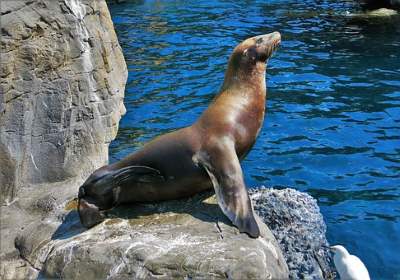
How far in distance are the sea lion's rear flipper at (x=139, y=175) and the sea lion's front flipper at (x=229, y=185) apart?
0.36 m

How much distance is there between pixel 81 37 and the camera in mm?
5805

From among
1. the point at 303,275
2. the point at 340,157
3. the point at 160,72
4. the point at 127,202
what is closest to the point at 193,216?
the point at 127,202

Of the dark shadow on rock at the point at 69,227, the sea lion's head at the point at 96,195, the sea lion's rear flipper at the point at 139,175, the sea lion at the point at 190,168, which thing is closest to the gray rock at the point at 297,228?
the sea lion at the point at 190,168

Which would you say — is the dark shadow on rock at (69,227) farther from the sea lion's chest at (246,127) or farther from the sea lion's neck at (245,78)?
the sea lion's neck at (245,78)

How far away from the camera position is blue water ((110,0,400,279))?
20.0 ft

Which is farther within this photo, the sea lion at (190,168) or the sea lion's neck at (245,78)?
the sea lion's neck at (245,78)

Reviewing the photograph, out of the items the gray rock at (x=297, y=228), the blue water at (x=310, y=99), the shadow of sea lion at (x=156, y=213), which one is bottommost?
the blue water at (x=310, y=99)

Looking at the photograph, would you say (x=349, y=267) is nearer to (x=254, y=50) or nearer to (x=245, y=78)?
(x=245, y=78)

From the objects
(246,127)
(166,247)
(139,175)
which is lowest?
(166,247)

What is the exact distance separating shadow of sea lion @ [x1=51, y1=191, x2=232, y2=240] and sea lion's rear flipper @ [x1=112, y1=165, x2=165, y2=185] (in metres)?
0.20

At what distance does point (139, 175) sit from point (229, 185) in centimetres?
74

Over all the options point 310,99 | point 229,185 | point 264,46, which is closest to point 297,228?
point 229,185

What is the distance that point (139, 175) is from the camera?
15.7ft

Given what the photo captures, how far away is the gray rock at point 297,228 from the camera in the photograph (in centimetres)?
501
